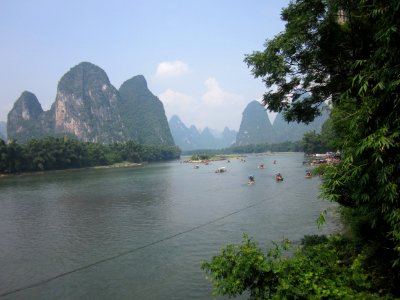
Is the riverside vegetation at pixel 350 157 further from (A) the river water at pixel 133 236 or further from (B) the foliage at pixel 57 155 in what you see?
(B) the foliage at pixel 57 155

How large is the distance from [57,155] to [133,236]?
266 feet

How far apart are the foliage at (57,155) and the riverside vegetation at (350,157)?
281 ft

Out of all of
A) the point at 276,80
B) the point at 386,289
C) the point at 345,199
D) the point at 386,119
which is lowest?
the point at 386,289

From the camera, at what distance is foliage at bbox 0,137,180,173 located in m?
85.6

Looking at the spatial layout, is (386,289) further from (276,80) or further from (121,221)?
(121,221)

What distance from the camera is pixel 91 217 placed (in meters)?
Result: 30.6

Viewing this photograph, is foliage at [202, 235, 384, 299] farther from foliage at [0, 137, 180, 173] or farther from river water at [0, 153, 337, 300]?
foliage at [0, 137, 180, 173]

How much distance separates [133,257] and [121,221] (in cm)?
967

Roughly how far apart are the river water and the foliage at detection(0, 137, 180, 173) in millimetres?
49252

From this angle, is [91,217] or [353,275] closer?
[353,275]

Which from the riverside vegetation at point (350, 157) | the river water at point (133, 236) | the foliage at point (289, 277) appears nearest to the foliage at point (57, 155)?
the river water at point (133, 236)

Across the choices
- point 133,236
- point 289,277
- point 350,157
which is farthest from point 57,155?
point 350,157

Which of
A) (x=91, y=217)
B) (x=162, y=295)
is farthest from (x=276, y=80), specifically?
(x=91, y=217)

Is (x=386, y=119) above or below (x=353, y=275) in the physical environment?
above
